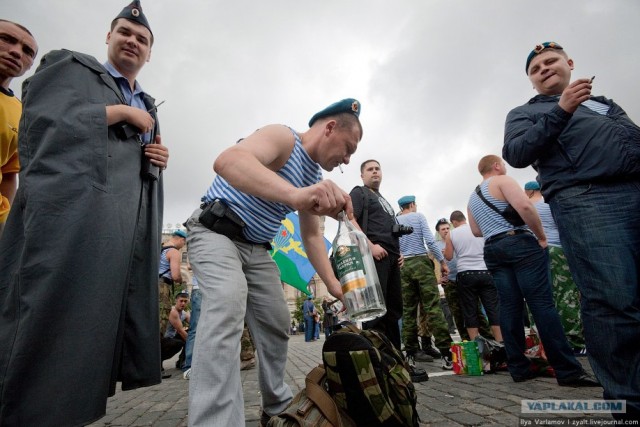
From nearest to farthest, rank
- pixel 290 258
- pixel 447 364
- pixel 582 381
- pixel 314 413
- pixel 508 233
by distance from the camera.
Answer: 1. pixel 314 413
2. pixel 582 381
3. pixel 508 233
4. pixel 447 364
5. pixel 290 258

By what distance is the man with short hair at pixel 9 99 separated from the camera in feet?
7.82

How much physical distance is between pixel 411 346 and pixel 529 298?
2.24 metres

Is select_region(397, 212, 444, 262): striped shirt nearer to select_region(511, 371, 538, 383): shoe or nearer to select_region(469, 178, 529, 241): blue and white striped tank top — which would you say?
select_region(469, 178, 529, 241): blue and white striped tank top

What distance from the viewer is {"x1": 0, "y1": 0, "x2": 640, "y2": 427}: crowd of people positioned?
1.48m

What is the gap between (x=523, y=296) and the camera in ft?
12.2

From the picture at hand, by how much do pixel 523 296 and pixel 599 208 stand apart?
1.97 meters

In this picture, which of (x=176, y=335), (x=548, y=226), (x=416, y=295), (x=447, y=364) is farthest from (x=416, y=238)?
(x=176, y=335)

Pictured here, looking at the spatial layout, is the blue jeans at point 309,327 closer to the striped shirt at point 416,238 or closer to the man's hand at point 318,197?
the striped shirt at point 416,238

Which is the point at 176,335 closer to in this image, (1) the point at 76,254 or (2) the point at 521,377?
(2) the point at 521,377

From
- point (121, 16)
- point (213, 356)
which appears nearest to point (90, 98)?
point (121, 16)

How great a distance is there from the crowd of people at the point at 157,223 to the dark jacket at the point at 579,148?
10 millimetres

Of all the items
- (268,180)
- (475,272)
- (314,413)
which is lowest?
(314,413)

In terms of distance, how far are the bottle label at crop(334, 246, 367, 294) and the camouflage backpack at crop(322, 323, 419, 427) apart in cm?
23

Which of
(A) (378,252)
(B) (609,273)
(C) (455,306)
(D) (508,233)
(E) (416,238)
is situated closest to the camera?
(B) (609,273)
